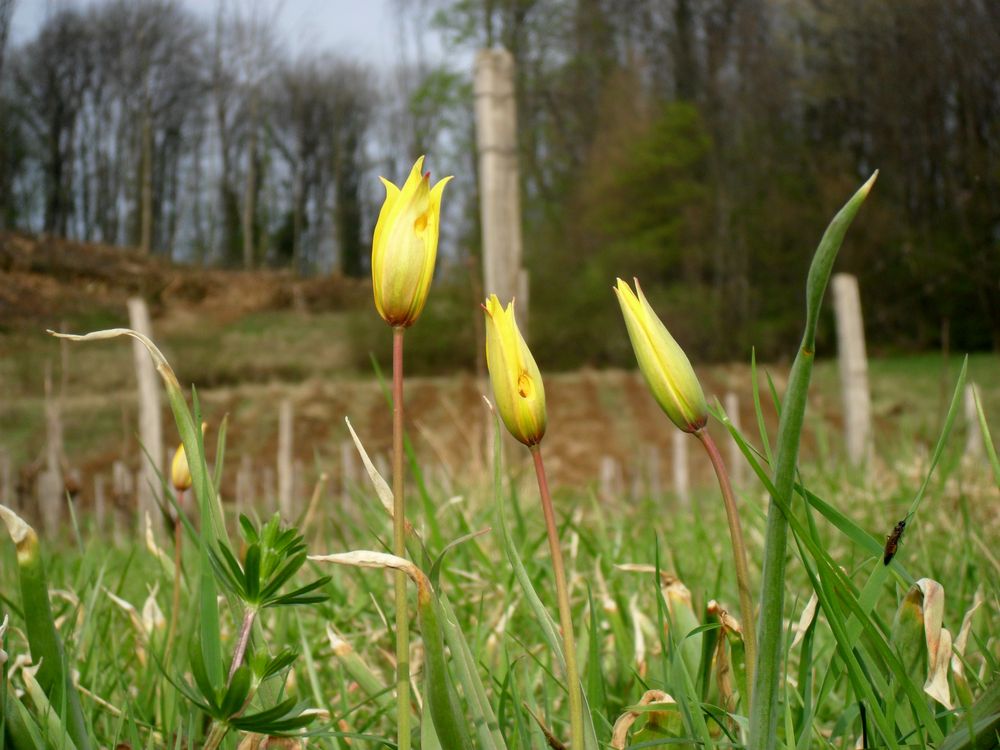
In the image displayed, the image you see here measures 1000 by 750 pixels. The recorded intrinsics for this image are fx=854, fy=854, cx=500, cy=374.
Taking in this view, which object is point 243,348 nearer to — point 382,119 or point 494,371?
point 382,119

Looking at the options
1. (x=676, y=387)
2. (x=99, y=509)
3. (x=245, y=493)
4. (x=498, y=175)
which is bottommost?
(x=99, y=509)

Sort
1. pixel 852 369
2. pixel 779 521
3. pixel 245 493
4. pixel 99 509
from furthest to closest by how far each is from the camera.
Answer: pixel 852 369 < pixel 99 509 < pixel 245 493 < pixel 779 521

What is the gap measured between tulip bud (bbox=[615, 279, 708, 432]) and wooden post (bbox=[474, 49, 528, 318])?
10.6 feet

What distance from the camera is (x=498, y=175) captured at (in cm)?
361

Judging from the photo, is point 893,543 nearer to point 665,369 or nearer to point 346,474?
point 665,369

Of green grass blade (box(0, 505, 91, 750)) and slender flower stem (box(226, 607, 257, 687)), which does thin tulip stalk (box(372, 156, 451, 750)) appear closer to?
slender flower stem (box(226, 607, 257, 687))

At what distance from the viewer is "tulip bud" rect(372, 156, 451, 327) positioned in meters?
0.31

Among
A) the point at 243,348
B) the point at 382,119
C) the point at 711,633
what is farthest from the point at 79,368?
the point at 711,633

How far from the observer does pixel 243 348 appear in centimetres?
1066

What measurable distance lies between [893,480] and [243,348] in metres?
9.57

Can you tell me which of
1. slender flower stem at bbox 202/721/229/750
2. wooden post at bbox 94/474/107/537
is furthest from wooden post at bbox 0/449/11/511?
→ slender flower stem at bbox 202/721/229/750

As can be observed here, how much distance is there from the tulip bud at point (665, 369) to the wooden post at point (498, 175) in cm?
323

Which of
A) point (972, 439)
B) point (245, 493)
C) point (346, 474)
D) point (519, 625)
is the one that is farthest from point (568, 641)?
point (972, 439)

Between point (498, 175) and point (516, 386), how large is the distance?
3407mm
